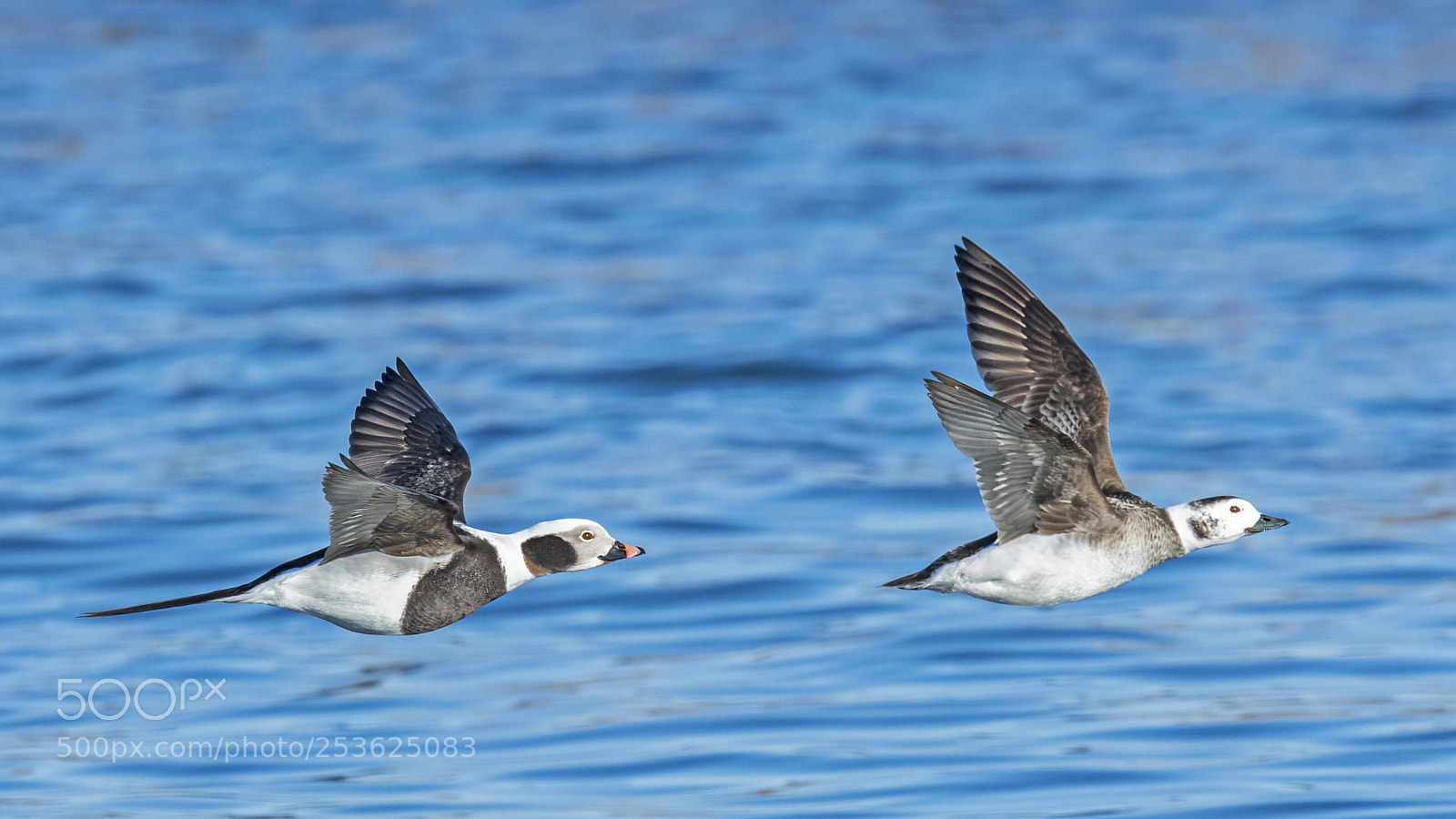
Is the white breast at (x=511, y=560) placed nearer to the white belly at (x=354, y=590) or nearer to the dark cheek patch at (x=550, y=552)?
the dark cheek patch at (x=550, y=552)

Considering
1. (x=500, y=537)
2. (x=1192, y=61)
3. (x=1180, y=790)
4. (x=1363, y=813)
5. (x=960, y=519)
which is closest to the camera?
(x=500, y=537)

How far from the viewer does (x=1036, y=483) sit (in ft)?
21.7

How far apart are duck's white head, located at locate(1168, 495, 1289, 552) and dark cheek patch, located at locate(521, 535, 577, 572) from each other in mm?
2174

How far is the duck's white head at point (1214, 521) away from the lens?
6859 mm

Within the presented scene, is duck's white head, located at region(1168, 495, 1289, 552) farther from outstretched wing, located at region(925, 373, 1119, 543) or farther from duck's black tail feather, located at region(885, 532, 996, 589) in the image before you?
duck's black tail feather, located at region(885, 532, 996, 589)

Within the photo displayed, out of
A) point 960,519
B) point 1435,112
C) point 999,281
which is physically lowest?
point 960,519

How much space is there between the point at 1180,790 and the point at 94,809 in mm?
8903

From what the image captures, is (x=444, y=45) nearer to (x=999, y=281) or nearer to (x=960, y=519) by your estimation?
(x=960, y=519)

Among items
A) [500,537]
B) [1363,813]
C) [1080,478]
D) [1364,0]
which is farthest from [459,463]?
[1364,0]

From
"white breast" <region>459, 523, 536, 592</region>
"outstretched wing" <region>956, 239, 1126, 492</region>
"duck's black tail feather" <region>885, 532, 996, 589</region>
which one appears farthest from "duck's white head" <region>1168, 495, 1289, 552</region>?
"white breast" <region>459, 523, 536, 592</region>

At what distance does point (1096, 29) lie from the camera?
66.2 meters

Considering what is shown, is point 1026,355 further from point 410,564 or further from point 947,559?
point 410,564

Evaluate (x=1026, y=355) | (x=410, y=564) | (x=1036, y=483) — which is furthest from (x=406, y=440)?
(x=1036, y=483)

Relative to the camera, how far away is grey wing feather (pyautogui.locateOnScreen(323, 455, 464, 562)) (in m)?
6.34
